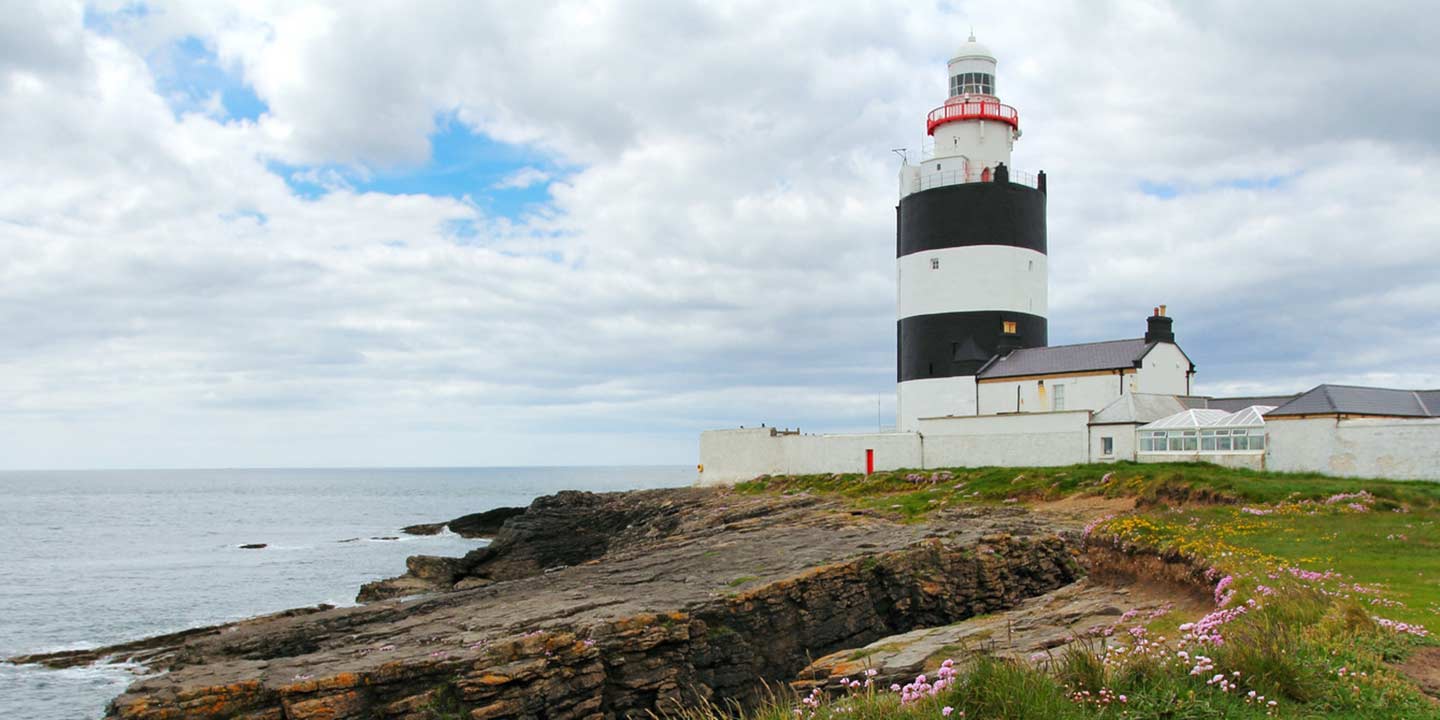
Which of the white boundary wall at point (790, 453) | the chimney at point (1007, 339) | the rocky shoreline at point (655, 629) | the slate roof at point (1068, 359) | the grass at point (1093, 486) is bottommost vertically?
the rocky shoreline at point (655, 629)

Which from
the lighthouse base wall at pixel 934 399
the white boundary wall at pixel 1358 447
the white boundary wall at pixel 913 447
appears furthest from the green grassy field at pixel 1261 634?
the lighthouse base wall at pixel 934 399

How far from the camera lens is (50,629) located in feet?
101

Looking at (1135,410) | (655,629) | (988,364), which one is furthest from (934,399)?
(655,629)

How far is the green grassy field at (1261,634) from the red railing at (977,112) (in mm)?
21037

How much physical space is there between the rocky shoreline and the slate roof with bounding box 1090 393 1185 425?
332 inches

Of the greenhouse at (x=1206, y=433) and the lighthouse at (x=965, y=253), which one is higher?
the lighthouse at (x=965, y=253)

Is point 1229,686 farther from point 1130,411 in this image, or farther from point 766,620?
point 1130,411

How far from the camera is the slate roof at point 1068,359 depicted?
36.8 metres

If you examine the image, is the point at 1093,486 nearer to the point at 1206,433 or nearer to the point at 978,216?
the point at 1206,433

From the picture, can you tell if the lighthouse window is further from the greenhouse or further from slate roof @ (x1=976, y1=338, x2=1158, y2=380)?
the greenhouse

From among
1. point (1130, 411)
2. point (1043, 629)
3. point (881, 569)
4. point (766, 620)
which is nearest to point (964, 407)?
point (1130, 411)

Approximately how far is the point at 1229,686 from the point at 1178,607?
749 cm

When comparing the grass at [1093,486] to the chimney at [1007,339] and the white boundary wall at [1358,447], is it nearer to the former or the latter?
the white boundary wall at [1358,447]

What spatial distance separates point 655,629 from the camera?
16.3 metres
